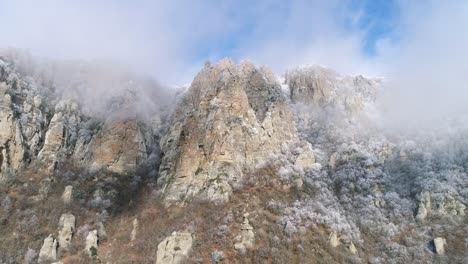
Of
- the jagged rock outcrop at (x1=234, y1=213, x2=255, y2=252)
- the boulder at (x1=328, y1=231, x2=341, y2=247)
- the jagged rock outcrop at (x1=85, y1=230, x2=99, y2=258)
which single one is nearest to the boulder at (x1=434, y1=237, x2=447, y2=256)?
the boulder at (x1=328, y1=231, x2=341, y2=247)

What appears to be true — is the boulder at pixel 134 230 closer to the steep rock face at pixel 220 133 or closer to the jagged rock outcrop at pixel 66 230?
the steep rock face at pixel 220 133

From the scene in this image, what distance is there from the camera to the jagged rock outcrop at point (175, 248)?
381 feet

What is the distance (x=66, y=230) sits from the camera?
125875mm

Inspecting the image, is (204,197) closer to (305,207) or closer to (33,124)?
(305,207)

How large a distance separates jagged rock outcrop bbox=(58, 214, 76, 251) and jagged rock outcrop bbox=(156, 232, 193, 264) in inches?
1176

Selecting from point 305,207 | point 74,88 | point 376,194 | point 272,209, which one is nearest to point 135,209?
point 272,209

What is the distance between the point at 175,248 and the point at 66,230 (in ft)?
121

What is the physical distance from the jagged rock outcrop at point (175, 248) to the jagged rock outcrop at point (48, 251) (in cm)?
3131

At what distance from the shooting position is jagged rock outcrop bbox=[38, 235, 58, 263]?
11584 centimetres

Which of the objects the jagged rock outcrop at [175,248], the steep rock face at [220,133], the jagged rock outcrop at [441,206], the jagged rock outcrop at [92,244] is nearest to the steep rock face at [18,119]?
the jagged rock outcrop at [92,244]

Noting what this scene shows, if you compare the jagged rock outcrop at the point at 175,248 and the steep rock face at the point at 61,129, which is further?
the steep rock face at the point at 61,129

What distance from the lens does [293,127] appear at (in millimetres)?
190625

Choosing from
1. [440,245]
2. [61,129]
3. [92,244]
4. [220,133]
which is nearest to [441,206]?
[440,245]

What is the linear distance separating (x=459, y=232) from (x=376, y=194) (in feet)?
100
